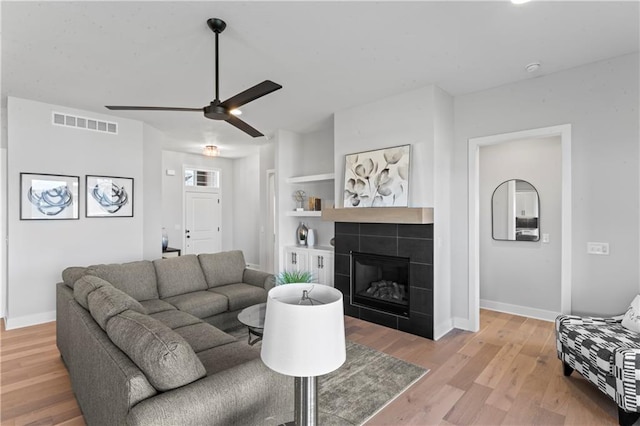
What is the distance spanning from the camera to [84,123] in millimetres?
4488

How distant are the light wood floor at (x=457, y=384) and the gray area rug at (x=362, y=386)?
0.28ft

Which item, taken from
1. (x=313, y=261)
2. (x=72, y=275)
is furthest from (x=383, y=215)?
(x=72, y=275)

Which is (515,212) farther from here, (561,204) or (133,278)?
(133,278)

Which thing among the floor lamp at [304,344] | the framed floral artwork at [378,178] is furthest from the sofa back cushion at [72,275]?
the framed floral artwork at [378,178]

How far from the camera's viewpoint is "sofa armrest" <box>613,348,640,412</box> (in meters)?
2.05

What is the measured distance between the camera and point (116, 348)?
1.68 metres

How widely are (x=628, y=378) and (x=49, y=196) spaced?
19.7 ft

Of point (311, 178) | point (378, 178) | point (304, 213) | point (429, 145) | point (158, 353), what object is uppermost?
point (429, 145)

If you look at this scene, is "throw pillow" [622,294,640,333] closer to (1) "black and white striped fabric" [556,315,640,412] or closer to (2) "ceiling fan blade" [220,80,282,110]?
(1) "black and white striped fabric" [556,315,640,412]

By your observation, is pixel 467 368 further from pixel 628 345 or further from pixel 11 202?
pixel 11 202

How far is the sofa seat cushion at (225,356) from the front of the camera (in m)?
1.99

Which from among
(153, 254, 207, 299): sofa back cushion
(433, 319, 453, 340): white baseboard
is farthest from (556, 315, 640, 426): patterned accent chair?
(153, 254, 207, 299): sofa back cushion

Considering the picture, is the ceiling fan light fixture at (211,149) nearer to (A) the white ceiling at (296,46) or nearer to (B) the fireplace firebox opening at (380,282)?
(A) the white ceiling at (296,46)

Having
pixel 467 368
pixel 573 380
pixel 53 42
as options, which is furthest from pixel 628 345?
pixel 53 42
